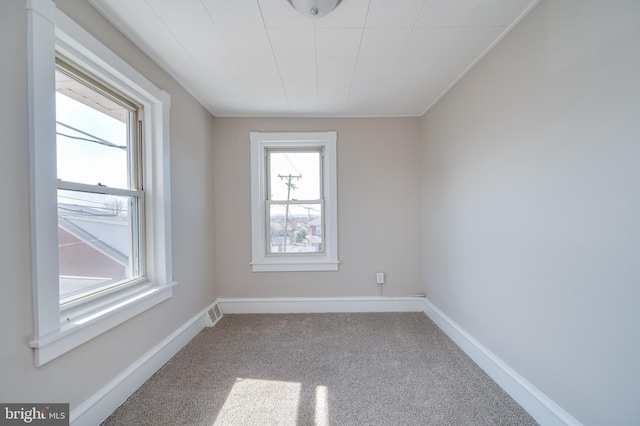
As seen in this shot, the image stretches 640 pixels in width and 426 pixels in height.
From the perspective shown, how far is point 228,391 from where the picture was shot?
5.52ft

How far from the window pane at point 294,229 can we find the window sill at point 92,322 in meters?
1.44

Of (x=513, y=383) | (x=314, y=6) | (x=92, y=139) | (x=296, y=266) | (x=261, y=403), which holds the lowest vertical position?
(x=261, y=403)

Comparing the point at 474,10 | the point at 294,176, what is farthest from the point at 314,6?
the point at 294,176

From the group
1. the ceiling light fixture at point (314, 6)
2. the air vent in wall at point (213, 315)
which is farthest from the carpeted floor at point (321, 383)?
the ceiling light fixture at point (314, 6)

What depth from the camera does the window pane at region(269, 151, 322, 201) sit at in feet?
10.3

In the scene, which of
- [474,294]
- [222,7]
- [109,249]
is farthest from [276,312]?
[222,7]

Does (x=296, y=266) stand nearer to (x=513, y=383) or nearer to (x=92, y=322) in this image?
(x=92, y=322)

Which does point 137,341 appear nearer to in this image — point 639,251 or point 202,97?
point 202,97

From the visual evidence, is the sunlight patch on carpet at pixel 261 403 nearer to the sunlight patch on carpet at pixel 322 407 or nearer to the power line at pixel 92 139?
the sunlight patch on carpet at pixel 322 407

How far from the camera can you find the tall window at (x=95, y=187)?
4.41 feet

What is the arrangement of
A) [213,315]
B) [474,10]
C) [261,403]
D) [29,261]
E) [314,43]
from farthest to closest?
[213,315] < [314,43] < [261,403] < [474,10] < [29,261]

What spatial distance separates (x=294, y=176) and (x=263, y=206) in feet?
1.78

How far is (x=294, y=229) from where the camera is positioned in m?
3.17

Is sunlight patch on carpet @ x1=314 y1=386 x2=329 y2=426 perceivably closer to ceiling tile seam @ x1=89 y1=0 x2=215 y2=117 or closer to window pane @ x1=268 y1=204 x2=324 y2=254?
window pane @ x1=268 y1=204 x2=324 y2=254
